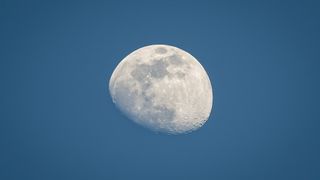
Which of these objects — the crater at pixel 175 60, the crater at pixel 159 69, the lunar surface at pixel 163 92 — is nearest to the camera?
the lunar surface at pixel 163 92

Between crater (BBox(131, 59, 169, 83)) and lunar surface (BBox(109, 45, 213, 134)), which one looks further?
crater (BBox(131, 59, 169, 83))

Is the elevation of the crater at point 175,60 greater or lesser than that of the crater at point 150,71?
greater

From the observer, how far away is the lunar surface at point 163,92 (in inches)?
607

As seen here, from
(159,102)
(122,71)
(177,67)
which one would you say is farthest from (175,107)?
(122,71)

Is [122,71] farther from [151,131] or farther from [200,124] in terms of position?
[200,124]

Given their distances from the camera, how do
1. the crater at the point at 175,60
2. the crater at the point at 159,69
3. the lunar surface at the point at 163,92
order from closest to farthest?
the lunar surface at the point at 163,92, the crater at the point at 159,69, the crater at the point at 175,60

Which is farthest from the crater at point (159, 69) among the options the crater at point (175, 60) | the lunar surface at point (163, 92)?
the crater at point (175, 60)

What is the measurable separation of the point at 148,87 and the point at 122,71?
5.94ft

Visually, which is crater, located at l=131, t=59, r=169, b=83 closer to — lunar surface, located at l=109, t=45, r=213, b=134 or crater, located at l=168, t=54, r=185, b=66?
lunar surface, located at l=109, t=45, r=213, b=134

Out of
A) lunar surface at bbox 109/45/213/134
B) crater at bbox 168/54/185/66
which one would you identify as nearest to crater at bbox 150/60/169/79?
lunar surface at bbox 109/45/213/134

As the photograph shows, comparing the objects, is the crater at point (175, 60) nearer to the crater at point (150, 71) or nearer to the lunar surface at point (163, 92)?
the lunar surface at point (163, 92)

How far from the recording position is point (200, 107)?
16219mm

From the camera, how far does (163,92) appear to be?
605 inches

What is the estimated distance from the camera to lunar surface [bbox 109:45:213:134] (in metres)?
15.4
